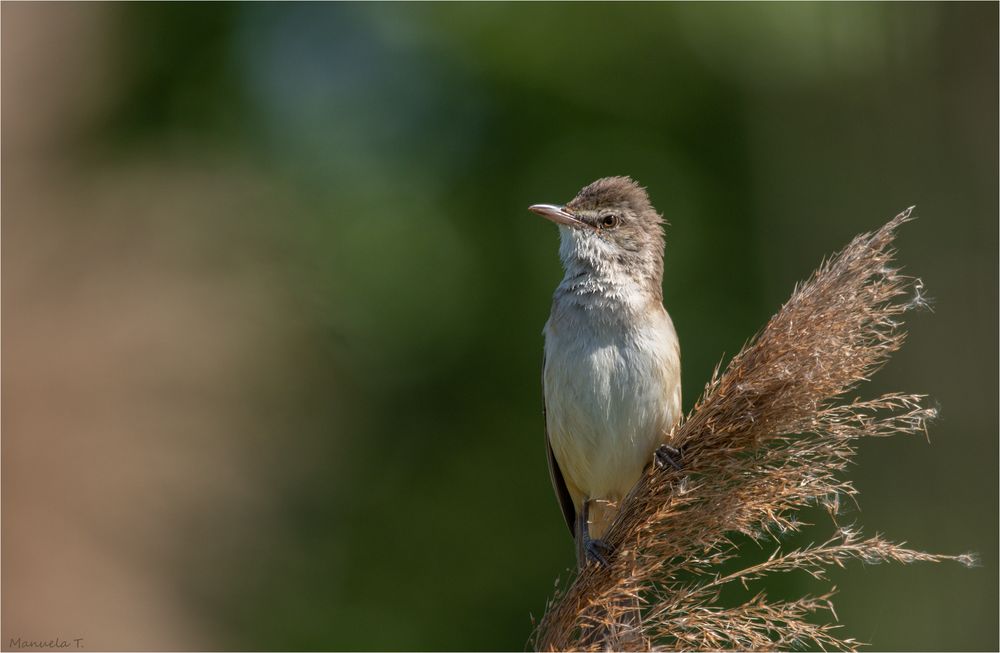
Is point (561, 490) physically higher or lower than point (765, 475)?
lower

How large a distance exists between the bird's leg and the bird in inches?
0.4

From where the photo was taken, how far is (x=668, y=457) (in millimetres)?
3424

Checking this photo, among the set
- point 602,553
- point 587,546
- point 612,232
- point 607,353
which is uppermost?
point 612,232

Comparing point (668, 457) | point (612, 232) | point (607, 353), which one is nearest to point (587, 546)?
point (668, 457)

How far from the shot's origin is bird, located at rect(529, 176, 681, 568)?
4324 millimetres

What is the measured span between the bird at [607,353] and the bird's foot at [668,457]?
69 centimetres

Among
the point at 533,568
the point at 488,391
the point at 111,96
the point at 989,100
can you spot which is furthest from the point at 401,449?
the point at 989,100

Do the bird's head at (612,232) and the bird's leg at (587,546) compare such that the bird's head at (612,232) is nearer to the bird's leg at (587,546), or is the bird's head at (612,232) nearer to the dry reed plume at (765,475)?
the bird's leg at (587,546)

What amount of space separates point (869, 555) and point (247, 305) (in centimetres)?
735

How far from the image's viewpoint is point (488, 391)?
8.91 m

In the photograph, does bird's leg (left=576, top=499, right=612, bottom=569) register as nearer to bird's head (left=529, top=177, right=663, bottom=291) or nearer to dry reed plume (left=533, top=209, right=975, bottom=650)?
dry reed plume (left=533, top=209, right=975, bottom=650)

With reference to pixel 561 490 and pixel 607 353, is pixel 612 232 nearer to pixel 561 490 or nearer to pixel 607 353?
pixel 607 353

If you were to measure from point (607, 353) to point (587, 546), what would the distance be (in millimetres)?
864

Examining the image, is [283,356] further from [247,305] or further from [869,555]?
[869,555]
